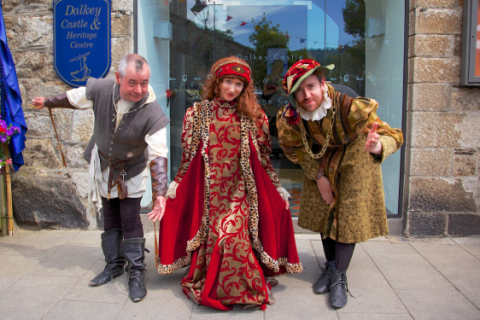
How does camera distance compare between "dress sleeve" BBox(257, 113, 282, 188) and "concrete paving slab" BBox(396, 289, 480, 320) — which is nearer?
"concrete paving slab" BBox(396, 289, 480, 320)

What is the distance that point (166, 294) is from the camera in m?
2.75

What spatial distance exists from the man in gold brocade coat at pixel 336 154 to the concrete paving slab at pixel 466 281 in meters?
0.75

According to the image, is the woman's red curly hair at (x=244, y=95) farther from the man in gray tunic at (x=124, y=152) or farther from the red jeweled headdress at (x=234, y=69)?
the man in gray tunic at (x=124, y=152)

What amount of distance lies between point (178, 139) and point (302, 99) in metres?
2.51

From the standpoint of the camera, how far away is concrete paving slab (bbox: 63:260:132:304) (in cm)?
268

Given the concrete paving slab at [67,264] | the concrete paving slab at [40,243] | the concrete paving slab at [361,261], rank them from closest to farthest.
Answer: the concrete paving slab at [67,264] → the concrete paving slab at [361,261] → the concrete paving slab at [40,243]

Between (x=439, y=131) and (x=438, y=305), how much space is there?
5.94 feet

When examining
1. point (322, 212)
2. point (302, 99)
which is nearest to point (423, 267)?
point (322, 212)

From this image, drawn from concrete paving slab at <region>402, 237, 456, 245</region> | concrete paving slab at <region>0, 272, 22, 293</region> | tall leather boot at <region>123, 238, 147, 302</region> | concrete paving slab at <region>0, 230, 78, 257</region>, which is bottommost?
concrete paving slab at <region>0, 272, 22, 293</region>

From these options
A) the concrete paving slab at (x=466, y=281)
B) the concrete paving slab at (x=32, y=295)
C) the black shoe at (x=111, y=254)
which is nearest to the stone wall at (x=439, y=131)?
the concrete paving slab at (x=466, y=281)

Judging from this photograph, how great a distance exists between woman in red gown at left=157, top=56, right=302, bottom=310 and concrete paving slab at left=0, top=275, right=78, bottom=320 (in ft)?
2.46

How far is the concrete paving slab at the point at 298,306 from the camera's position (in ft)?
8.13

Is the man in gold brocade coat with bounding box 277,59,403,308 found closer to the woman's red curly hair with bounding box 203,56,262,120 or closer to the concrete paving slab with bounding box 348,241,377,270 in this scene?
the woman's red curly hair with bounding box 203,56,262,120

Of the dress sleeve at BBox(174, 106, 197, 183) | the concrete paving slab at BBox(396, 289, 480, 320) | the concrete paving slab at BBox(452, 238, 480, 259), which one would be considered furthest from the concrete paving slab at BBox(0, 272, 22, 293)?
the concrete paving slab at BBox(452, 238, 480, 259)
